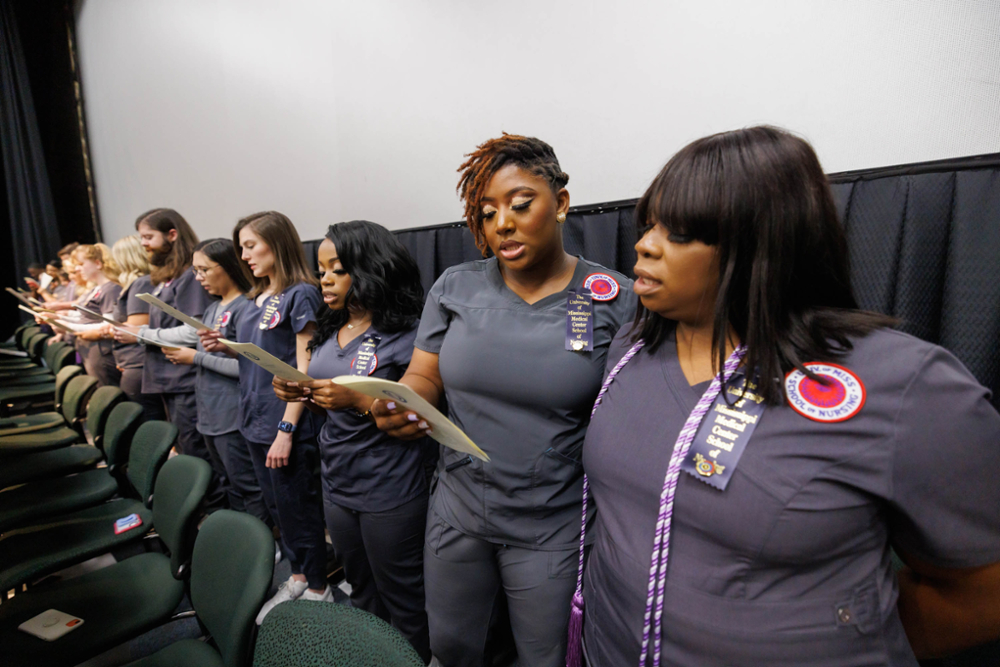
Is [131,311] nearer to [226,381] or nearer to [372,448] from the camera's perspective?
[226,381]

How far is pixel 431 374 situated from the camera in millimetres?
1188

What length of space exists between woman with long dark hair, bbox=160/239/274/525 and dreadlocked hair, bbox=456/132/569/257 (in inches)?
61.8

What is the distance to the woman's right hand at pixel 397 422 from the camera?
3.32ft

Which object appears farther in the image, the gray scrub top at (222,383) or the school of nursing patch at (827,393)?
the gray scrub top at (222,383)

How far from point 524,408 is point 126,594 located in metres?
1.51

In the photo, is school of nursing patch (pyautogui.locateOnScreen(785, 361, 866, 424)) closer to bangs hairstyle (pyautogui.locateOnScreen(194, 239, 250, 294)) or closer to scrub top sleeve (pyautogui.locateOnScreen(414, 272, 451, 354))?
scrub top sleeve (pyautogui.locateOnScreen(414, 272, 451, 354))

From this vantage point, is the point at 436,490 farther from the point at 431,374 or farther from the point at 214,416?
the point at 214,416

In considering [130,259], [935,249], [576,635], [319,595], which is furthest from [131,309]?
[935,249]

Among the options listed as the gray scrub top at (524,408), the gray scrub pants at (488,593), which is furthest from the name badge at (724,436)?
the gray scrub pants at (488,593)

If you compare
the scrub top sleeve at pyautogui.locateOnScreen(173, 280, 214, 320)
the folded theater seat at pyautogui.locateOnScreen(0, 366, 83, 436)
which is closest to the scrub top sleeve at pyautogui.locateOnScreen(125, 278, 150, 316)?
the scrub top sleeve at pyautogui.locateOnScreen(173, 280, 214, 320)

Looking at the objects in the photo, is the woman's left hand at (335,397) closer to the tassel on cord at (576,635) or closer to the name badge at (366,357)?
the name badge at (366,357)

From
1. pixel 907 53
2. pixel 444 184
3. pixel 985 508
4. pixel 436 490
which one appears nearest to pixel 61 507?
pixel 436 490

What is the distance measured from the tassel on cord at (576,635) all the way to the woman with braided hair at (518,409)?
0.37 ft

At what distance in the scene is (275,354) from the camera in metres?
1.93
